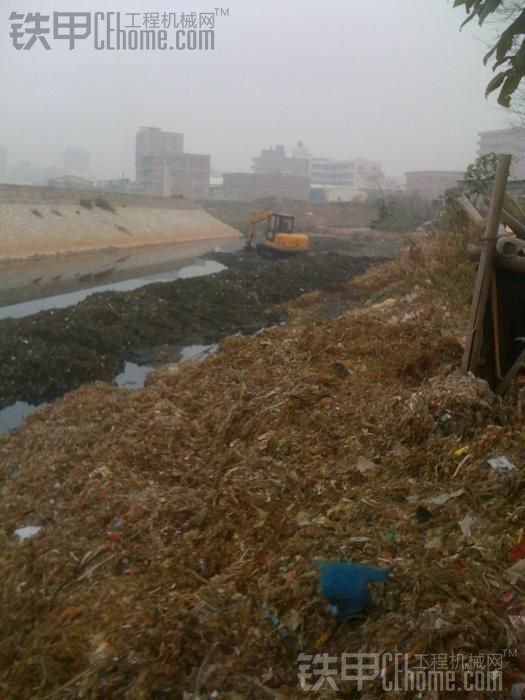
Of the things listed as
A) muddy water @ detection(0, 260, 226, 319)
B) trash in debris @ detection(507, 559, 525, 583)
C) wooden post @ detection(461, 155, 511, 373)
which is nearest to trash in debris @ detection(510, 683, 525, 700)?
trash in debris @ detection(507, 559, 525, 583)

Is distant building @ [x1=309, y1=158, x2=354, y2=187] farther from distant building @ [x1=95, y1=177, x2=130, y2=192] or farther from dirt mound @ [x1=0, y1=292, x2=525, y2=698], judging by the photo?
dirt mound @ [x1=0, y1=292, x2=525, y2=698]

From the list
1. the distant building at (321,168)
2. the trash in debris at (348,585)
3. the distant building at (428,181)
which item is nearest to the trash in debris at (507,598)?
the trash in debris at (348,585)

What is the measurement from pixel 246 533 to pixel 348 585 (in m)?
0.88

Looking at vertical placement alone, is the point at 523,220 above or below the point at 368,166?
below

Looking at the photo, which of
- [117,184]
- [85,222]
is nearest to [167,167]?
[117,184]

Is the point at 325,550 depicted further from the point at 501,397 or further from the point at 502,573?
the point at 501,397

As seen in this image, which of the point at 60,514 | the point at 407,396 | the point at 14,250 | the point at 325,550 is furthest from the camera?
the point at 14,250

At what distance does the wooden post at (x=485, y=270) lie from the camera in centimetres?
353

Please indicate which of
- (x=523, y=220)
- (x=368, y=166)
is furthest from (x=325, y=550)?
(x=368, y=166)

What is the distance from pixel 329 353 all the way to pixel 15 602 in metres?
3.47

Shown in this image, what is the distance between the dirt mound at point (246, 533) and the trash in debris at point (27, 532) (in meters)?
0.05

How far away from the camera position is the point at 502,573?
2.08 metres

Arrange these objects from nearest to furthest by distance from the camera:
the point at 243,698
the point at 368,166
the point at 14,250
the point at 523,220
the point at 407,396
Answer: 1. the point at 243,698
2. the point at 407,396
3. the point at 523,220
4. the point at 14,250
5. the point at 368,166

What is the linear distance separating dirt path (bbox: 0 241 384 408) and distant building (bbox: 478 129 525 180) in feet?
17.3
